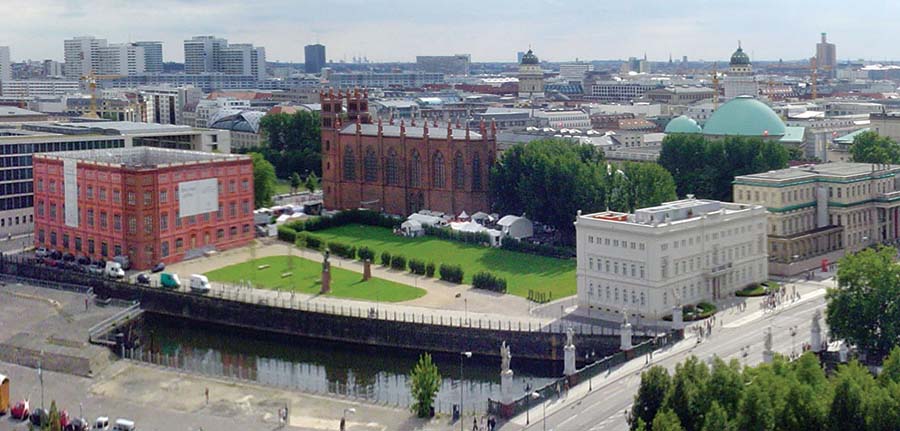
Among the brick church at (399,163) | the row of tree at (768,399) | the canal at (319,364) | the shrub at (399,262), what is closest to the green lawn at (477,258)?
the shrub at (399,262)

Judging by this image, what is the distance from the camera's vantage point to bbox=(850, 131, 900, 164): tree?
5226 inches

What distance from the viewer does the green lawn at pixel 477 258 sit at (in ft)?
305

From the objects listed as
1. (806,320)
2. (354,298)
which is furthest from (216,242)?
(806,320)

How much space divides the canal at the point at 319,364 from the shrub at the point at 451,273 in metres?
12.9

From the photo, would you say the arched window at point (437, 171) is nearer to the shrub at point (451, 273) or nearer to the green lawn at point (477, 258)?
the green lawn at point (477, 258)

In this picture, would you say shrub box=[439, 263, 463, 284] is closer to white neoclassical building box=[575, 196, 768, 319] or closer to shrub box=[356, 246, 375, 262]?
shrub box=[356, 246, 375, 262]

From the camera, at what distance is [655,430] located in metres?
48.3

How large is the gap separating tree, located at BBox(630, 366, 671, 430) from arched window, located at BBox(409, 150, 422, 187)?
7537 cm

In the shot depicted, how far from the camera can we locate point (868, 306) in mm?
67750

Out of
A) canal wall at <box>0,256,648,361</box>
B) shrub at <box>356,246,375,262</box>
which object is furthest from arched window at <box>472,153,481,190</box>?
canal wall at <box>0,256,648,361</box>

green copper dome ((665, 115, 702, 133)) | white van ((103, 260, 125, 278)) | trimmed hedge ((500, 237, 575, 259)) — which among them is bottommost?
white van ((103, 260, 125, 278))

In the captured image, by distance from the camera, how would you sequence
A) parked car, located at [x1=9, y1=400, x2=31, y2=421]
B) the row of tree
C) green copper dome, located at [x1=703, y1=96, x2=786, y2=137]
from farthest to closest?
green copper dome, located at [x1=703, y1=96, x2=786, y2=137]
parked car, located at [x1=9, y1=400, x2=31, y2=421]
the row of tree

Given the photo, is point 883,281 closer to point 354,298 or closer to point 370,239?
point 354,298

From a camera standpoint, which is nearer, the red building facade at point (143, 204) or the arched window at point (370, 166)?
the red building facade at point (143, 204)
